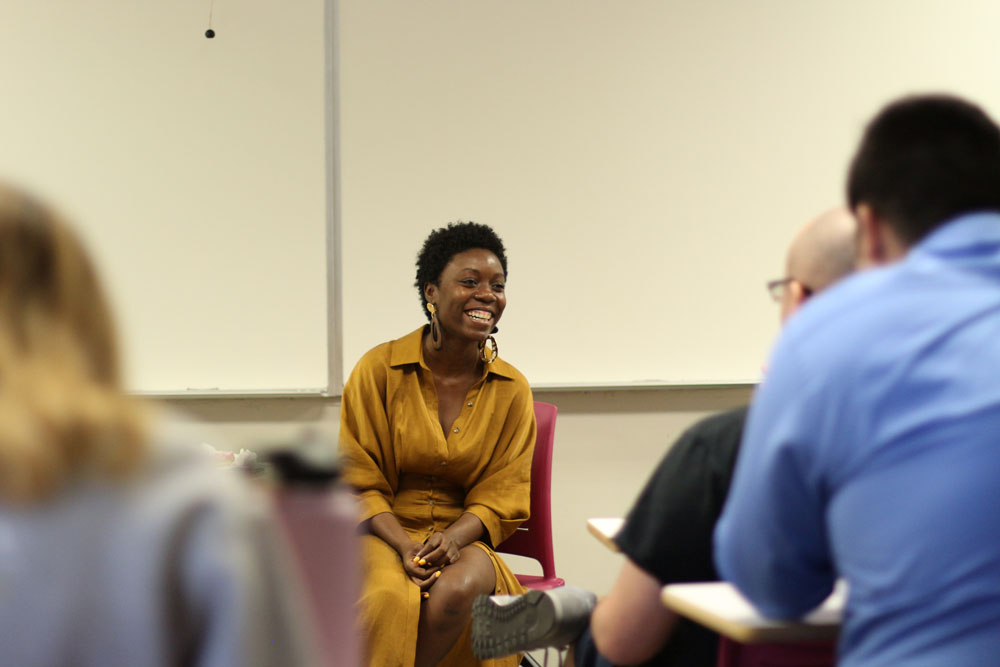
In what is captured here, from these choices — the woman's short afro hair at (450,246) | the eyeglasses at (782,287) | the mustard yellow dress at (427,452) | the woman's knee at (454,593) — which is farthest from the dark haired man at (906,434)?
the woman's short afro hair at (450,246)

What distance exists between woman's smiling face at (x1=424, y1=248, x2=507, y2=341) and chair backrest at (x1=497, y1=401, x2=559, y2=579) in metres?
0.41

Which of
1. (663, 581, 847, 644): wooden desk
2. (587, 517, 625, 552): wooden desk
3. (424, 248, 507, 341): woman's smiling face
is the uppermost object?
(424, 248, 507, 341): woman's smiling face

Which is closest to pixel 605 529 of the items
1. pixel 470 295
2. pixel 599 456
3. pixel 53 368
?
pixel 53 368

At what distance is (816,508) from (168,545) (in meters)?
0.75

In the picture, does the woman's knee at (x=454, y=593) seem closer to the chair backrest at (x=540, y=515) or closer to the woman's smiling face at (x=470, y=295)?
the chair backrest at (x=540, y=515)

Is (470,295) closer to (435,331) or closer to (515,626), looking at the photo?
(435,331)

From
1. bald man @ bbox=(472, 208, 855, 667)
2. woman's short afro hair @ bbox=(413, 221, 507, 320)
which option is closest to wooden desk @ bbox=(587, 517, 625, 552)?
bald man @ bbox=(472, 208, 855, 667)

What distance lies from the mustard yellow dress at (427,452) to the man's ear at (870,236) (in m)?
1.77

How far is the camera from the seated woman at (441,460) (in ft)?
8.44

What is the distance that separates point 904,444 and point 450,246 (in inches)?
90.4

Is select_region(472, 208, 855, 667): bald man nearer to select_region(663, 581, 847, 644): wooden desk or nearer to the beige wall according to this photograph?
select_region(663, 581, 847, 644): wooden desk

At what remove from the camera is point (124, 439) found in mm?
783

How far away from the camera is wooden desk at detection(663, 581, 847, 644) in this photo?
121cm

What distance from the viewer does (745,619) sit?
4.03ft
